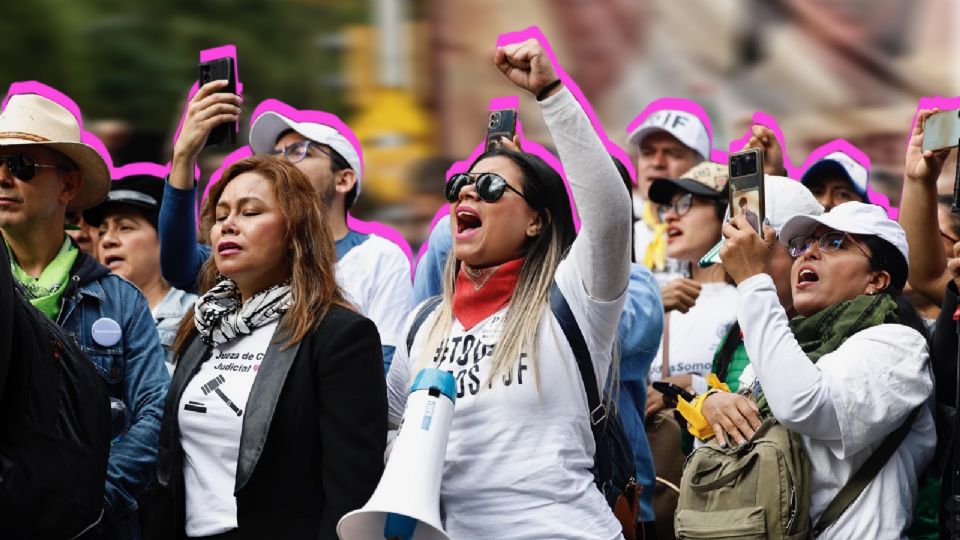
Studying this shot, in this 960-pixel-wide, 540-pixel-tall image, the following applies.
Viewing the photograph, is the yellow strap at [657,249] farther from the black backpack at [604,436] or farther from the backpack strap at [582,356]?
the backpack strap at [582,356]

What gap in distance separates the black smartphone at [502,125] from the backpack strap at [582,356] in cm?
113

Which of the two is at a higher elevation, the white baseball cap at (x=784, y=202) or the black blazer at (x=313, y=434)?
the white baseball cap at (x=784, y=202)

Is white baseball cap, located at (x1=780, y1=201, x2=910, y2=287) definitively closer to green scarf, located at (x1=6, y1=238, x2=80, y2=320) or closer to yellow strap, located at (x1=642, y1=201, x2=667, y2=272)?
yellow strap, located at (x1=642, y1=201, x2=667, y2=272)

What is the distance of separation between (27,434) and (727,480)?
6.08 feet

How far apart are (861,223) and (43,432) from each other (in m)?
2.33

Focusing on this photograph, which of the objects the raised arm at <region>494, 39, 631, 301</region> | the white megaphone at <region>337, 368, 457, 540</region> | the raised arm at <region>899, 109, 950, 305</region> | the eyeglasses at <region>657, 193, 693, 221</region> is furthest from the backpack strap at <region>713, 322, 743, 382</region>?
the white megaphone at <region>337, 368, 457, 540</region>

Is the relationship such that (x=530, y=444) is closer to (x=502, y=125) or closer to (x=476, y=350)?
(x=476, y=350)

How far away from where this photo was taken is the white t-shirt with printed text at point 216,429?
4117 millimetres

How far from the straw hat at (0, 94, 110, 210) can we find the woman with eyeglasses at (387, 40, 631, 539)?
4.62ft

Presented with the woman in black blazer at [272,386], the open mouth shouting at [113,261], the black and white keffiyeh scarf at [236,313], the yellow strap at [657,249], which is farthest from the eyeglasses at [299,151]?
the black and white keffiyeh scarf at [236,313]

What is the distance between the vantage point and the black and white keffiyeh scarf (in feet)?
14.0

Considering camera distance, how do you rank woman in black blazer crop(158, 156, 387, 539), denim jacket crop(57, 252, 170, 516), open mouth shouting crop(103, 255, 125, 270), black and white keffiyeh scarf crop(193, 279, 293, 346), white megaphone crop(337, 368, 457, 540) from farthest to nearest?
open mouth shouting crop(103, 255, 125, 270) → denim jacket crop(57, 252, 170, 516) → black and white keffiyeh scarf crop(193, 279, 293, 346) → woman in black blazer crop(158, 156, 387, 539) → white megaphone crop(337, 368, 457, 540)

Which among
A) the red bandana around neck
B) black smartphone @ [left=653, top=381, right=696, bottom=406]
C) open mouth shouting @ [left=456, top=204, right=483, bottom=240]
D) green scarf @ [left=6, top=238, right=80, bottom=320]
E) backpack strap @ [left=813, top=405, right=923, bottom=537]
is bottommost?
backpack strap @ [left=813, top=405, right=923, bottom=537]

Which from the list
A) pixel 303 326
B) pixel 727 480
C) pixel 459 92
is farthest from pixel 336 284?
pixel 459 92
